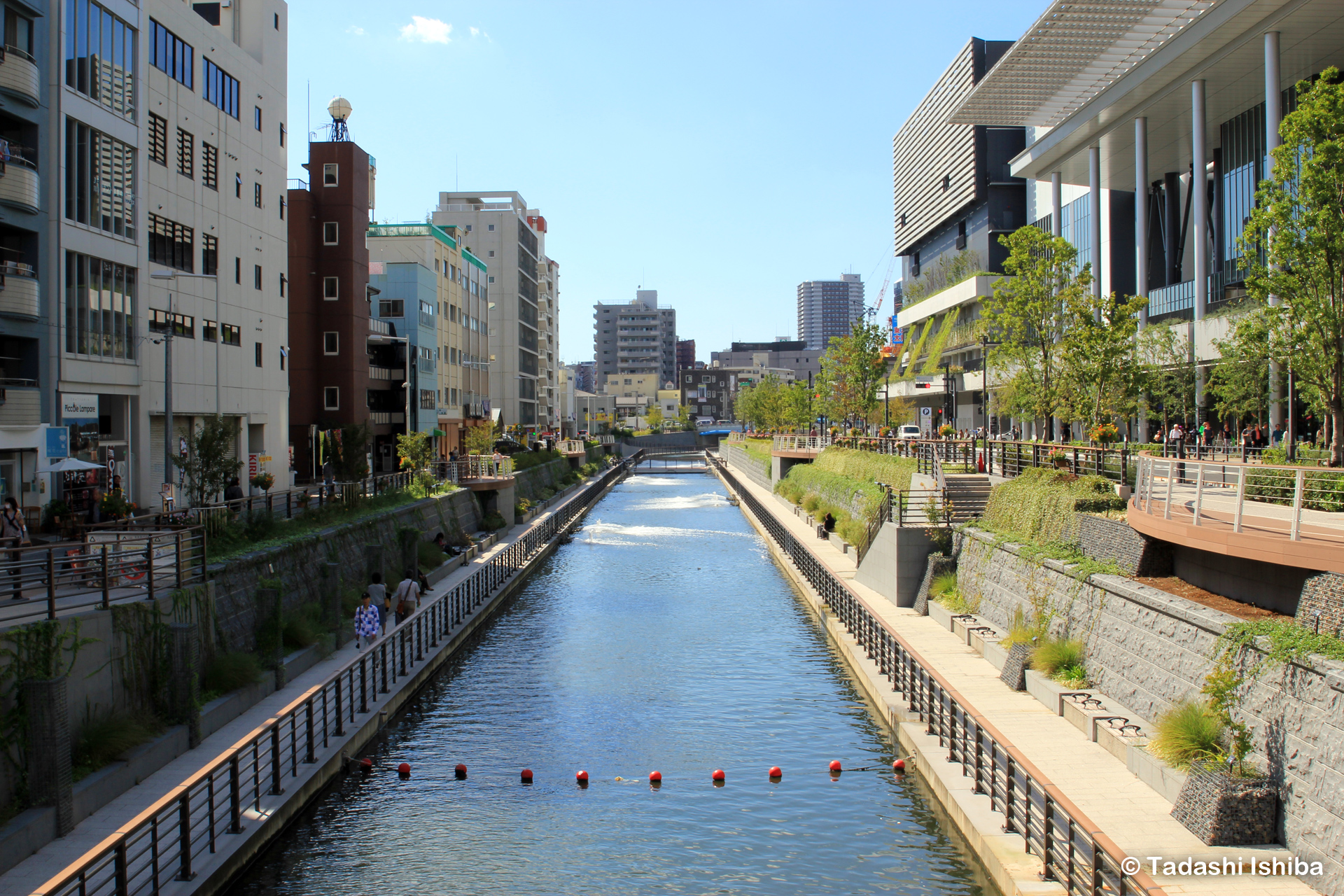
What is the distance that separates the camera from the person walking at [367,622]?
22844mm

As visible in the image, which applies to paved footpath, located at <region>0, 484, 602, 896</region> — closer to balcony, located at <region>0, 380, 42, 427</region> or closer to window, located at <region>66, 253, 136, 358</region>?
balcony, located at <region>0, 380, 42, 427</region>

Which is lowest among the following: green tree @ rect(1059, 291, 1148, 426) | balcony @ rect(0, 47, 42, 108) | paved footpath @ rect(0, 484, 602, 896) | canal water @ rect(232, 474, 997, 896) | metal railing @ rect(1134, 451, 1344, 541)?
canal water @ rect(232, 474, 997, 896)

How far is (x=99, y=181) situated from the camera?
31.0 meters

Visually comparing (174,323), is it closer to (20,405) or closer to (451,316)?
(20,405)

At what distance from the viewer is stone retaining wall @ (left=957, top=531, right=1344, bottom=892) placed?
35.3 ft

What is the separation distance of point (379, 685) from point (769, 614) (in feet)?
48.4

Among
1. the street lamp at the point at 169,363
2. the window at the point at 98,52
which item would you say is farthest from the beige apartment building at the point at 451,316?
the window at the point at 98,52

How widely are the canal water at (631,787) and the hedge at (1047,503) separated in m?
5.91

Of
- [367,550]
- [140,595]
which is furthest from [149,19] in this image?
[140,595]

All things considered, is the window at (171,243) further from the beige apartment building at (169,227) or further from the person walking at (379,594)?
the person walking at (379,594)

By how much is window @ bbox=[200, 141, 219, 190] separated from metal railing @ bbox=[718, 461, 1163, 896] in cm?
3173

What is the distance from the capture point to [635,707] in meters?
21.8

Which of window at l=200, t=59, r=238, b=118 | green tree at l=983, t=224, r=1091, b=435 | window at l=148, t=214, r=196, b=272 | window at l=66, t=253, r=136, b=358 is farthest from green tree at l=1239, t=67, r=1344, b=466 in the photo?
window at l=200, t=59, r=238, b=118

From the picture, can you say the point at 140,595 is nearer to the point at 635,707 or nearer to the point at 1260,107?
the point at 635,707
